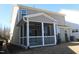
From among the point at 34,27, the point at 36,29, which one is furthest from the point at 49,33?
the point at 34,27

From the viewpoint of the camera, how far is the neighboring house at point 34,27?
31.8 feet

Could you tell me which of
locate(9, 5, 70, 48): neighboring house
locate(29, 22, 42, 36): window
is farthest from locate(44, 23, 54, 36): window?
locate(29, 22, 42, 36): window

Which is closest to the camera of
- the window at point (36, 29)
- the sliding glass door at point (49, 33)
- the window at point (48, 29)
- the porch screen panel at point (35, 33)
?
the porch screen panel at point (35, 33)

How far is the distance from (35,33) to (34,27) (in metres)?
0.46

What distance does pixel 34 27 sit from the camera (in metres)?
11.0

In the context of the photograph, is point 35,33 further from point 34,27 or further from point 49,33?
point 49,33

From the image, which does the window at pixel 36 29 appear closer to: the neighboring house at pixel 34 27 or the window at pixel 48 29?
the neighboring house at pixel 34 27

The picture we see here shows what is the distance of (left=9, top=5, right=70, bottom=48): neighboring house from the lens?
9699 millimetres

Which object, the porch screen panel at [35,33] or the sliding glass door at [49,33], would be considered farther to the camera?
the sliding glass door at [49,33]

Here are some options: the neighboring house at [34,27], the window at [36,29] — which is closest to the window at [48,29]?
the neighboring house at [34,27]

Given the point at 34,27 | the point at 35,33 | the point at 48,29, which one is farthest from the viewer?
the point at 48,29

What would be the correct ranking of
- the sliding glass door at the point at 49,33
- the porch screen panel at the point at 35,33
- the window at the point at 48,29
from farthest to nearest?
the window at the point at 48,29, the sliding glass door at the point at 49,33, the porch screen panel at the point at 35,33
